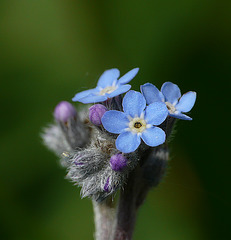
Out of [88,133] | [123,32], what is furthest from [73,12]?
[88,133]

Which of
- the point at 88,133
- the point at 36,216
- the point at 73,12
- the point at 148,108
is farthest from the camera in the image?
the point at 73,12

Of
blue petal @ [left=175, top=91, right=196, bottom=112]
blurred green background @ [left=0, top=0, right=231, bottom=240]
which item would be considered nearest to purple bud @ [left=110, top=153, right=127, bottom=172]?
blue petal @ [left=175, top=91, right=196, bottom=112]

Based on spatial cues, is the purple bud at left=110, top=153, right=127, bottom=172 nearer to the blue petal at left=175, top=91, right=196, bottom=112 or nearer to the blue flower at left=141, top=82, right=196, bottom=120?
the blue flower at left=141, top=82, right=196, bottom=120

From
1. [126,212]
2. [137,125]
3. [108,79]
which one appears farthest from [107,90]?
[126,212]

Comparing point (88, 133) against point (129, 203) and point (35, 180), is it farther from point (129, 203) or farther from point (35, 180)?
point (35, 180)

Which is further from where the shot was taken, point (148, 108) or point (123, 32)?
point (123, 32)

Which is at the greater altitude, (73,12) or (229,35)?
(73,12)
